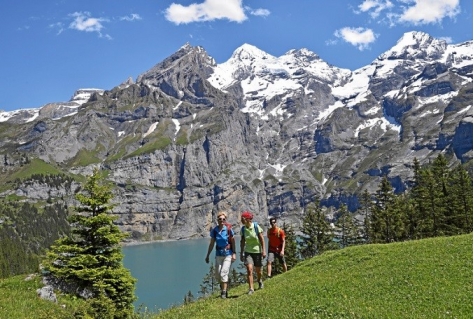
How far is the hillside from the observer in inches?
555

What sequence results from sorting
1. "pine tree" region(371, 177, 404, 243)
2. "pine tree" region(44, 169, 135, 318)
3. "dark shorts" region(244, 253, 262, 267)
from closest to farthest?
"dark shorts" region(244, 253, 262, 267), "pine tree" region(44, 169, 135, 318), "pine tree" region(371, 177, 404, 243)

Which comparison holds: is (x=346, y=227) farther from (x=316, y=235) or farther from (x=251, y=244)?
(x=251, y=244)

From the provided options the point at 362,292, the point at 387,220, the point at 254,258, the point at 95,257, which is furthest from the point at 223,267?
the point at 387,220

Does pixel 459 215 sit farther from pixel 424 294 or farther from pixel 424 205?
pixel 424 294

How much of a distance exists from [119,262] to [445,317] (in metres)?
23.5

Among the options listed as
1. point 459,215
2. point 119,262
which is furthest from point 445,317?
point 459,215

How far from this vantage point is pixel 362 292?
1672 centimetres

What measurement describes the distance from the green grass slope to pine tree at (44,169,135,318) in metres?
9.35

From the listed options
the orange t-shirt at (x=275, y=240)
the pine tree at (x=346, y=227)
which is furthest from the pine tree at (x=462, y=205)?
the orange t-shirt at (x=275, y=240)

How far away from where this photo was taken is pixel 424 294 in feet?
49.7

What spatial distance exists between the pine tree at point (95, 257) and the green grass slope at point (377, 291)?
9.35 meters

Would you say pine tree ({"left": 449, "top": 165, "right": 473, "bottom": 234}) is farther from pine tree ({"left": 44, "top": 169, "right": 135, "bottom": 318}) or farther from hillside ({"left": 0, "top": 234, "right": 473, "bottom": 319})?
pine tree ({"left": 44, "top": 169, "right": 135, "bottom": 318})

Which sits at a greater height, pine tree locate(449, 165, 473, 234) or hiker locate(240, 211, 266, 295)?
hiker locate(240, 211, 266, 295)

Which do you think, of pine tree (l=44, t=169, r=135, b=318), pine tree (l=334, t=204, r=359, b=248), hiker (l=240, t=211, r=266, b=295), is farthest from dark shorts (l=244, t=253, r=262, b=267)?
pine tree (l=334, t=204, r=359, b=248)
